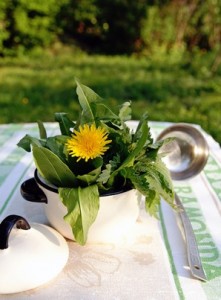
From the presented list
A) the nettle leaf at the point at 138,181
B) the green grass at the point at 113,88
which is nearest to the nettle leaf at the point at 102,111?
the nettle leaf at the point at 138,181

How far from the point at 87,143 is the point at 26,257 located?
17 centimetres

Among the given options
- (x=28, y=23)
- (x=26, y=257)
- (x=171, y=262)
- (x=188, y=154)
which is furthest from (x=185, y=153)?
(x=28, y=23)

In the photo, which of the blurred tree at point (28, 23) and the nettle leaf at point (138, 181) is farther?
the blurred tree at point (28, 23)

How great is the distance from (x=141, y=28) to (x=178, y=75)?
901 mm

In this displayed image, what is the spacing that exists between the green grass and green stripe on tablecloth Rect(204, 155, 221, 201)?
5.03ft

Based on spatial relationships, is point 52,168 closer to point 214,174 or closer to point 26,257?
point 26,257

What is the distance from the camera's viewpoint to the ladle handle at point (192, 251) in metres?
0.60

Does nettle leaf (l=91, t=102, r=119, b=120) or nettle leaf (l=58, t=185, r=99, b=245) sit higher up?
nettle leaf (l=91, t=102, r=119, b=120)

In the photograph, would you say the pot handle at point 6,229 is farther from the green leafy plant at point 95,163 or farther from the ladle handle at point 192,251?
the ladle handle at point 192,251

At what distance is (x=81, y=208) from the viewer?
1.89ft

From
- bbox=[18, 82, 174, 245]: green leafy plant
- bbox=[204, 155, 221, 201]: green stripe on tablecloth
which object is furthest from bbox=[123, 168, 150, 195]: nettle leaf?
bbox=[204, 155, 221, 201]: green stripe on tablecloth

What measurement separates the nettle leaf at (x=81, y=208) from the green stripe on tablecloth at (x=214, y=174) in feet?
1.17

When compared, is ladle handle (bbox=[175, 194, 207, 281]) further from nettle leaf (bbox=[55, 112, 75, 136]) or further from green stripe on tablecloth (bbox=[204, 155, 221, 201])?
nettle leaf (bbox=[55, 112, 75, 136])

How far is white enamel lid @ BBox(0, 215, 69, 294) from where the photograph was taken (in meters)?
0.55
